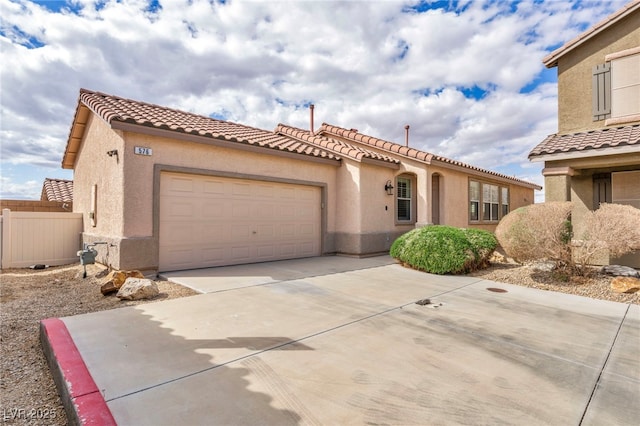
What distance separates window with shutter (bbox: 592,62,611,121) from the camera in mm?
8945

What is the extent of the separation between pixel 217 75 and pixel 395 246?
1124cm

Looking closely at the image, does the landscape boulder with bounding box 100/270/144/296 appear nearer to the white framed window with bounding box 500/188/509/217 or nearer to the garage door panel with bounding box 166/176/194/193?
the garage door panel with bounding box 166/176/194/193

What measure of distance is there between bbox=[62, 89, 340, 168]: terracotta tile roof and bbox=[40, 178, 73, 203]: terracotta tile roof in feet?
9.29

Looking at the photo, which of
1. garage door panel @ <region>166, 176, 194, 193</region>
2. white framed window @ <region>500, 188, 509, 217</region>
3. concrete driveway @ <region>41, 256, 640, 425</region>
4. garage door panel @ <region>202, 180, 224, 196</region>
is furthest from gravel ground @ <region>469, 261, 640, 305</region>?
white framed window @ <region>500, 188, 509, 217</region>

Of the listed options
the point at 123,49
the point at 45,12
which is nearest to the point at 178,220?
the point at 45,12

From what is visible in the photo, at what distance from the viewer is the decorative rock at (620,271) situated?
23.9 feet

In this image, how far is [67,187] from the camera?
16422 mm

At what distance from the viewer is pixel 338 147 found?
12133mm

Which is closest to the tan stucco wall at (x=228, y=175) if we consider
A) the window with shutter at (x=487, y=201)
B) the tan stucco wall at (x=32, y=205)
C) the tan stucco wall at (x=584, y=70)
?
the window with shutter at (x=487, y=201)

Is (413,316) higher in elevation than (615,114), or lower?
lower

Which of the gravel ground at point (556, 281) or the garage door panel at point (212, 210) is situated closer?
the gravel ground at point (556, 281)

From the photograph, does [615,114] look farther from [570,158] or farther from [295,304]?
[295,304]

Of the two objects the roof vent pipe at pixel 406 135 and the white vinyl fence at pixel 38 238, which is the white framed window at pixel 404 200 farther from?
the white vinyl fence at pixel 38 238

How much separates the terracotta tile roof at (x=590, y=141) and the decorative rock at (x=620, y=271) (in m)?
2.98
